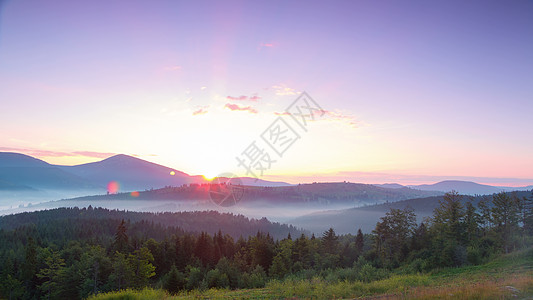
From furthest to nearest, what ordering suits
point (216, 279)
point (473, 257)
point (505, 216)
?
point (216, 279) < point (505, 216) < point (473, 257)

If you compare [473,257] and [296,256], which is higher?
[473,257]

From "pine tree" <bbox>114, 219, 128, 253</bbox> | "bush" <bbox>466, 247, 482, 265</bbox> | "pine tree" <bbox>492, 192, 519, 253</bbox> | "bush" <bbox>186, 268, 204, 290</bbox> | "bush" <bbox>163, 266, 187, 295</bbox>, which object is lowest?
"bush" <bbox>186, 268, 204, 290</bbox>

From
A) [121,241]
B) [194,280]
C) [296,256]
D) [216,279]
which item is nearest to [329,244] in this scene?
[296,256]

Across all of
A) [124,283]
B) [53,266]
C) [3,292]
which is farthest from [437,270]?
[3,292]

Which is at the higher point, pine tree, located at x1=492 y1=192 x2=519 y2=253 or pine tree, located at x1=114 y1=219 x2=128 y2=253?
pine tree, located at x1=492 y1=192 x2=519 y2=253

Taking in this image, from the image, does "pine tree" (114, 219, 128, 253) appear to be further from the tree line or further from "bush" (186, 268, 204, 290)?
"bush" (186, 268, 204, 290)

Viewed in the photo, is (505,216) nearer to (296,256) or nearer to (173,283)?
(296,256)

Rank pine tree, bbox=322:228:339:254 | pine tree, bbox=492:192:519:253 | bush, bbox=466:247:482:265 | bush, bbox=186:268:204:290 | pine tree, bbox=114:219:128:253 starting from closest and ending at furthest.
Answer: bush, bbox=466:247:482:265 < pine tree, bbox=492:192:519:253 < bush, bbox=186:268:204:290 < pine tree, bbox=322:228:339:254 < pine tree, bbox=114:219:128:253

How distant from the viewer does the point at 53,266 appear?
70.6m

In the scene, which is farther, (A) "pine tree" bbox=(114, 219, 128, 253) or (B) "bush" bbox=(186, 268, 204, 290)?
(A) "pine tree" bbox=(114, 219, 128, 253)

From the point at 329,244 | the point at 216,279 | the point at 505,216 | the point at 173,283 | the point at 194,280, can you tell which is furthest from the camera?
the point at 329,244

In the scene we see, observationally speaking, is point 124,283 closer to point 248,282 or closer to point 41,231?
point 248,282

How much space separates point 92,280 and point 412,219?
7179 centimetres

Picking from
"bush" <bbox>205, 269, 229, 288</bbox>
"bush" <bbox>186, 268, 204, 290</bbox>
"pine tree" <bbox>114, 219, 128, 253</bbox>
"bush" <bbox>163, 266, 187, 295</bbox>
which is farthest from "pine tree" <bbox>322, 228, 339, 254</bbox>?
"pine tree" <bbox>114, 219, 128, 253</bbox>
